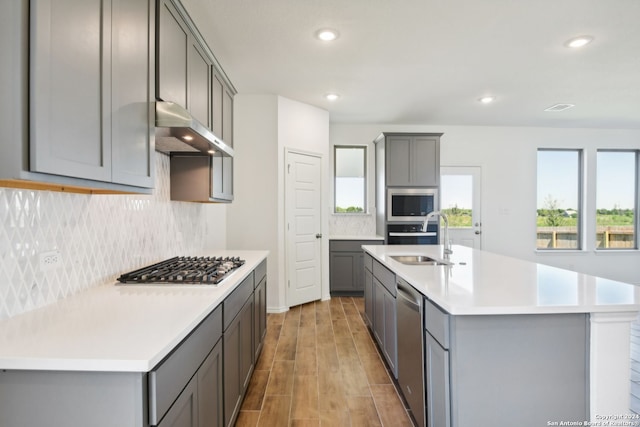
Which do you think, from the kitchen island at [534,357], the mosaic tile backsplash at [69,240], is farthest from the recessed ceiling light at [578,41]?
the mosaic tile backsplash at [69,240]

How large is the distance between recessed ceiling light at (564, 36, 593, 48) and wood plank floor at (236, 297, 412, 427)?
3266 mm

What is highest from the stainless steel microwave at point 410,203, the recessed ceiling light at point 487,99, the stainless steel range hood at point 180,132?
the recessed ceiling light at point 487,99

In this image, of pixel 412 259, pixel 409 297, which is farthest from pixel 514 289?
pixel 412 259

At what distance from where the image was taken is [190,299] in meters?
1.42

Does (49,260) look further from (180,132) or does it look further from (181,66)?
(181,66)

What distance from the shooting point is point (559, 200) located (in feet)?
18.8

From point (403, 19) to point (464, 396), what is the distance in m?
2.54

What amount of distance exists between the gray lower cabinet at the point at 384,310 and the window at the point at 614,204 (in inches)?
202

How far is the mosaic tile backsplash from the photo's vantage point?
3.88 feet

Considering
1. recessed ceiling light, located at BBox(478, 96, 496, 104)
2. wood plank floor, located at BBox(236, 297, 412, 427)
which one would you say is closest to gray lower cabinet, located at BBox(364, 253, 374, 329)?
wood plank floor, located at BBox(236, 297, 412, 427)

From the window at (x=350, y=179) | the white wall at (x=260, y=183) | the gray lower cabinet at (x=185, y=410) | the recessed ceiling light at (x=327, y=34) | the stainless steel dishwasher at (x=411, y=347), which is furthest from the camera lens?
the window at (x=350, y=179)

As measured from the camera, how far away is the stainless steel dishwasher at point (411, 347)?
175cm

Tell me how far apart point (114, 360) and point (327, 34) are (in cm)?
268

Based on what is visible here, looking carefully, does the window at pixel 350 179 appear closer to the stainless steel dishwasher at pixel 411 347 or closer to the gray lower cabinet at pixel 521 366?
the stainless steel dishwasher at pixel 411 347
